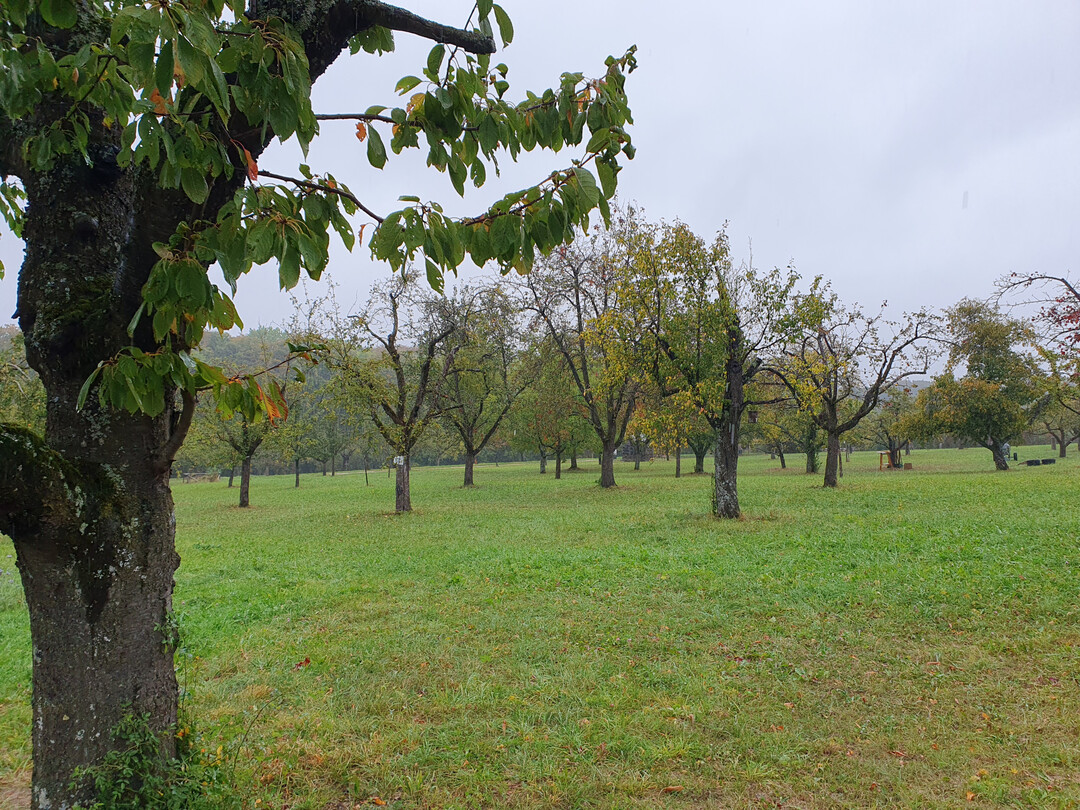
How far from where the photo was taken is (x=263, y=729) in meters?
4.08

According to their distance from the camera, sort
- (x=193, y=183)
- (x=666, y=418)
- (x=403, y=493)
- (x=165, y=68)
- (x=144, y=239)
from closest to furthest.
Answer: (x=165, y=68), (x=193, y=183), (x=144, y=239), (x=666, y=418), (x=403, y=493)

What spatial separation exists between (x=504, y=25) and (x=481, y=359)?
1937 centimetres

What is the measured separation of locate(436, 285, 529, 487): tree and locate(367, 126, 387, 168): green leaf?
1522 cm

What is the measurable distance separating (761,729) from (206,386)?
4065 mm

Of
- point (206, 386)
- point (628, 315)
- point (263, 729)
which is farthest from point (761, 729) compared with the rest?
point (628, 315)

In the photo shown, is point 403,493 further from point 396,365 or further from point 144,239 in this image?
point 144,239

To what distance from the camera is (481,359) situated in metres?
21.2

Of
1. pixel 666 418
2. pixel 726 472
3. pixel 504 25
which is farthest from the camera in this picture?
pixel 666 418

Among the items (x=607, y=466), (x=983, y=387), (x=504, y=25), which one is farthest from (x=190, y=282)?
(x=983, y=387)

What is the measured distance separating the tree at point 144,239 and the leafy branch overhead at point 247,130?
0.01 meters

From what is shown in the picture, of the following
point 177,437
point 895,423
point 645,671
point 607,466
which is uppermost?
point 895,423

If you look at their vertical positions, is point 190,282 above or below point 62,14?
below

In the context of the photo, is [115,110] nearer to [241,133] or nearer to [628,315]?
[241,133]

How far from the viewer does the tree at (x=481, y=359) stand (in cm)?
1817
